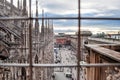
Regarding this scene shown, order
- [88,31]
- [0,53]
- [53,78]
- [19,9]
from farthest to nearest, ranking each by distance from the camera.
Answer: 1. [53,78]
2. [19,9]
3. [88,31]
4. [0,53]

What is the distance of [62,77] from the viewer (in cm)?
5491

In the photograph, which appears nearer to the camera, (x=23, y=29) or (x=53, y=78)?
(x=23, y=29)

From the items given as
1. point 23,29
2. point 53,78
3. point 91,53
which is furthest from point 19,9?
point 53,78

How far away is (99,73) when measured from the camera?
299 centimetres

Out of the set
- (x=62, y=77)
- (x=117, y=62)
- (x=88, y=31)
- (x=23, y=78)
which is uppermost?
(x=88, y=31)

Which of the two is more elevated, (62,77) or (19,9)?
(19,9)

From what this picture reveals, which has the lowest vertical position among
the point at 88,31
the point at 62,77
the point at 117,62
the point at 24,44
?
the point at 62,77

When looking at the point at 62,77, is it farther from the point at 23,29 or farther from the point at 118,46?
the point at 118,46

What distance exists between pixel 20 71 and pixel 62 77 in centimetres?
3570

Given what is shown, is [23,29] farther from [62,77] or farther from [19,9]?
[62,77]

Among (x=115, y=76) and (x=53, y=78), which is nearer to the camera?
(x=115, y=76)

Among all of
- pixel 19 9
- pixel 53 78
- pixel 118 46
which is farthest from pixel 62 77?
pixel 118 46

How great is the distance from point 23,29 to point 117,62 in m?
19.7

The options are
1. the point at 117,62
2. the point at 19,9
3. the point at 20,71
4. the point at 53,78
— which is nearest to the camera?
the point at 117,62
